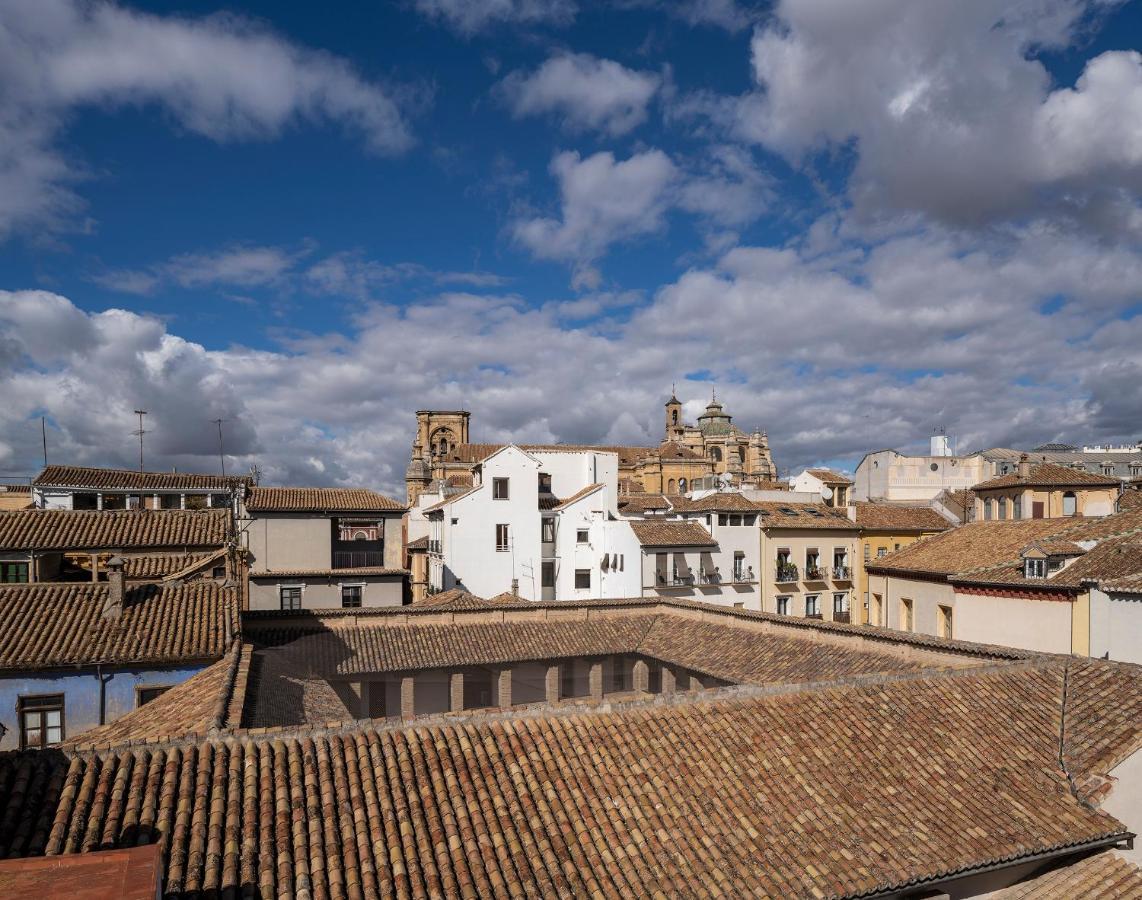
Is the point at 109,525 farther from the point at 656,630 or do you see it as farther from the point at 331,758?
the point at 331,758

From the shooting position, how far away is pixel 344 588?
30.0 meters

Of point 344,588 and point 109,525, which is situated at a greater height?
point 109,525

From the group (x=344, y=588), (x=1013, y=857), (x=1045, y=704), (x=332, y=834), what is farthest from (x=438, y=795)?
(x=344, y=588)

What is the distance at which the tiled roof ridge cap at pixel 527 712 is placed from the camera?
9.29m

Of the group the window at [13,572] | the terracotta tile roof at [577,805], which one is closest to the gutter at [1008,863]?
the terracotta tile roof at [577,805]

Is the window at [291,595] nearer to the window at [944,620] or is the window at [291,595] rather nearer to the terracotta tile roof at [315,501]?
the terracotta tile roof at [315,501]

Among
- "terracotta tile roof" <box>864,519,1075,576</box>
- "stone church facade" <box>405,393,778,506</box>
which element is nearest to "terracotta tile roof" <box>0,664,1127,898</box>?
"terracotta tile roof" <box>864,519,1075,576</box>

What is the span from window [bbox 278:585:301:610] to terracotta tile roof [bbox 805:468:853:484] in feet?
123

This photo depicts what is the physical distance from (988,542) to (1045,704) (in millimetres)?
14968

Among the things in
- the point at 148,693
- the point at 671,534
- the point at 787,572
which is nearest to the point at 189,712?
the point at 148,693

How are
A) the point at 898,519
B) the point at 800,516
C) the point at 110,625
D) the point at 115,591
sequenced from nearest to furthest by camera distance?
the point at 110,625
the point at 115,591
the point at 800,516
the point at 898,519

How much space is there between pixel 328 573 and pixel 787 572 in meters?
23.4

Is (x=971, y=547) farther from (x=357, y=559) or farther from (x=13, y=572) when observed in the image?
(x=13, y=572)

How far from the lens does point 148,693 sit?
18.0 meters
